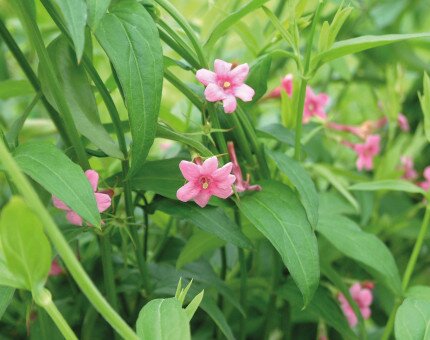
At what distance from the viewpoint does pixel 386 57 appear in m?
1.25

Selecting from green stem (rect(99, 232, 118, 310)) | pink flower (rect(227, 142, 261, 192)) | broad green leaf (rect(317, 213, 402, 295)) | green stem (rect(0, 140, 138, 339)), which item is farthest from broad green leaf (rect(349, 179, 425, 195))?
green stem (rect(0, 140, 138, 339))

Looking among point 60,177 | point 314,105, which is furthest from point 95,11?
point 314,105

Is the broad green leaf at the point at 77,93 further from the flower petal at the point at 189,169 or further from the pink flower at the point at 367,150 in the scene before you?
the pink flower at the point at 367,150

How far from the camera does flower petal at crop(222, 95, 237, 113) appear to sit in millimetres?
626

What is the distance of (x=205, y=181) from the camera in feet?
2.03

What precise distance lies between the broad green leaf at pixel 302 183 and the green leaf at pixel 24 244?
0.26 metres

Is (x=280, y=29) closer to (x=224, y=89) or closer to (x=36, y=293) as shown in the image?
(x=224, y=89)

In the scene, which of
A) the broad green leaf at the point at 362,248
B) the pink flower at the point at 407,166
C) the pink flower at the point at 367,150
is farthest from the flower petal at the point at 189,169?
the pink flower at the point at 407,166

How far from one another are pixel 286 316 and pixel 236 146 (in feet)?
0.81

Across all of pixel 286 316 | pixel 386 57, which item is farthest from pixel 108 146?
pixel 386 57

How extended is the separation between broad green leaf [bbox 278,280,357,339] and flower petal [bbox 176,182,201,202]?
20cm

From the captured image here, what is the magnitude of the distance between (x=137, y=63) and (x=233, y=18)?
0.13 metres

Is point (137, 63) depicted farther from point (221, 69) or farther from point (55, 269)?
point (55, 269)

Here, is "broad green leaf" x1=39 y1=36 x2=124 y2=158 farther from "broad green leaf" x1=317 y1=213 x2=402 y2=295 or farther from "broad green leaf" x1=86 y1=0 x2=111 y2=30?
"broad green leaf" x1=317 y1=213 x2=402 y2=295
